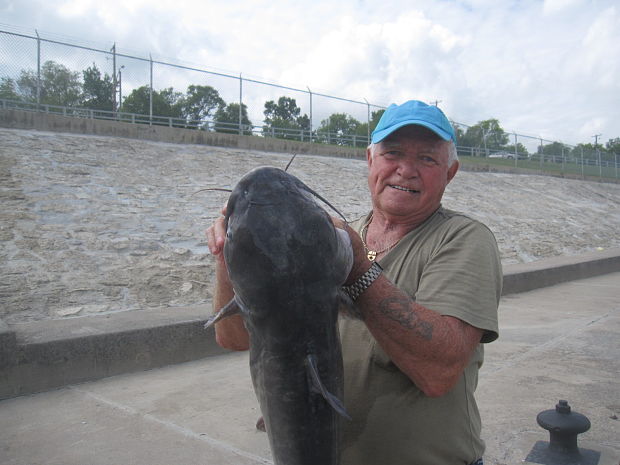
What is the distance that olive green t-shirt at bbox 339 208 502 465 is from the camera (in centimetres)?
149

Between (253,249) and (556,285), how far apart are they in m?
9.20

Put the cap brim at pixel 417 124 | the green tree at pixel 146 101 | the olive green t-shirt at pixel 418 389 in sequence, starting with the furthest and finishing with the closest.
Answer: the green tree at pixel 146 101
the cap brim at pixel 417 124
the olive green t-shirt at pixel 418 389

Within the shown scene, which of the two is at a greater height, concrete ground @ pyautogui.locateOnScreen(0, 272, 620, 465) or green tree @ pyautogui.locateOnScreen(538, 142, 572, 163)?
green tree @ pyautogui.locateOnScreen(538, 142, 572, 163)

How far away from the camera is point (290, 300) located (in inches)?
48.3

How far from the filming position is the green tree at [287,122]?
20773mm

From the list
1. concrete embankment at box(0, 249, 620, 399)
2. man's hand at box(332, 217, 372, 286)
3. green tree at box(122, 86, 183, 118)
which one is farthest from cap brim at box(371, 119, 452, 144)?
green tree at box(122, 86, 183, 118)

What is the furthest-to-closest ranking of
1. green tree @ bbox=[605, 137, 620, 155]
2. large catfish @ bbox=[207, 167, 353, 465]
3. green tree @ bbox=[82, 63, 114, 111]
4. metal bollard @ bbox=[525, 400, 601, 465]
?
green tree @ bbox=[605, 137, 620, 155] → green tree @ bbox=[82, 63, 114, 111] → metal bollard @ bbox=[525, 400, 601, 465] → large catfish @ bbox=[207, 167, 353, 465]

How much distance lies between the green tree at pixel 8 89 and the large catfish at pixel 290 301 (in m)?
14.3

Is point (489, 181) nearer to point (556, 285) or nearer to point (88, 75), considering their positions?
point (556, 285)

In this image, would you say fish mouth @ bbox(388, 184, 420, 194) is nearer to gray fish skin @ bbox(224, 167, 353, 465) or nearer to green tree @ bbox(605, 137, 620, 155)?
gray fish skin @ bbox(224, 167, 353, 465)

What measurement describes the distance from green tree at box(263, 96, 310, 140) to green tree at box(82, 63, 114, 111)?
5.37 metres

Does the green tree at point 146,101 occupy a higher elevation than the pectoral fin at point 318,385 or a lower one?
higher

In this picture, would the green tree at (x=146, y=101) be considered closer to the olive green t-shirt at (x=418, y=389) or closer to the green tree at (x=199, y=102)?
the green tree at (x=199, y=102)

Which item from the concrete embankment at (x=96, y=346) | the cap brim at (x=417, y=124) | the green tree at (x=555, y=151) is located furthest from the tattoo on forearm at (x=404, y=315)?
the green tree at (x=555, y=151)
